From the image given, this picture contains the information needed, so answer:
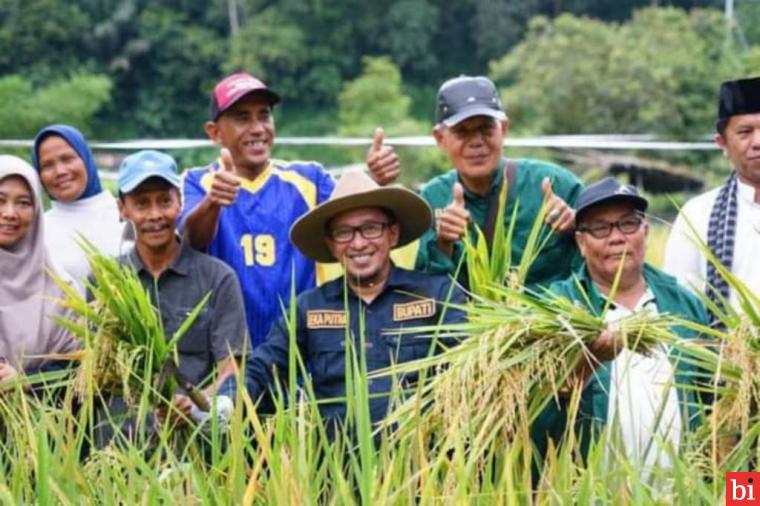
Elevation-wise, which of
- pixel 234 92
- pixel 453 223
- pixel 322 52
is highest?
pixel 322 52

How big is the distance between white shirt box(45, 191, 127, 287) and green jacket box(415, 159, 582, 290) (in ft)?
3.10

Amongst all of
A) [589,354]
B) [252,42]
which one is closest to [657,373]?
[589,354]

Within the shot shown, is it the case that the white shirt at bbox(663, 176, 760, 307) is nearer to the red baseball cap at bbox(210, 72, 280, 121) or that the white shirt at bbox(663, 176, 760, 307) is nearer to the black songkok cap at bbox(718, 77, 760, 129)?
the black songkok cap at bbox(718, 77, 760, 129)

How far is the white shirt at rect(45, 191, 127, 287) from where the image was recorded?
4.37 m

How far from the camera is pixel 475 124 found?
4.20 metres

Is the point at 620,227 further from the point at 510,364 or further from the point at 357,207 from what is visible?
the point at 510,364

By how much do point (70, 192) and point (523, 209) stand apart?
1.35 metres

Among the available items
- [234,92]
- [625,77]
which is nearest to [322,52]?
[625,77]

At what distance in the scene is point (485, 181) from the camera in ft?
13.8

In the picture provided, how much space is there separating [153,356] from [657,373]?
1.17m

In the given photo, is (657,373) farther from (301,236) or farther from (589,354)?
(301,236)

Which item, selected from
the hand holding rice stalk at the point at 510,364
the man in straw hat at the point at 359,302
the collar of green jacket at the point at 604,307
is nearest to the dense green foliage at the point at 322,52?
the man in straw hat at the point at 359,302

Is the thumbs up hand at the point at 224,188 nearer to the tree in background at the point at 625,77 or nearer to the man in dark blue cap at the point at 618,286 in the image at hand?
the man in dark blue cap at the point at 618,286

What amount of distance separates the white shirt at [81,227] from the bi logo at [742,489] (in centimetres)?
220
